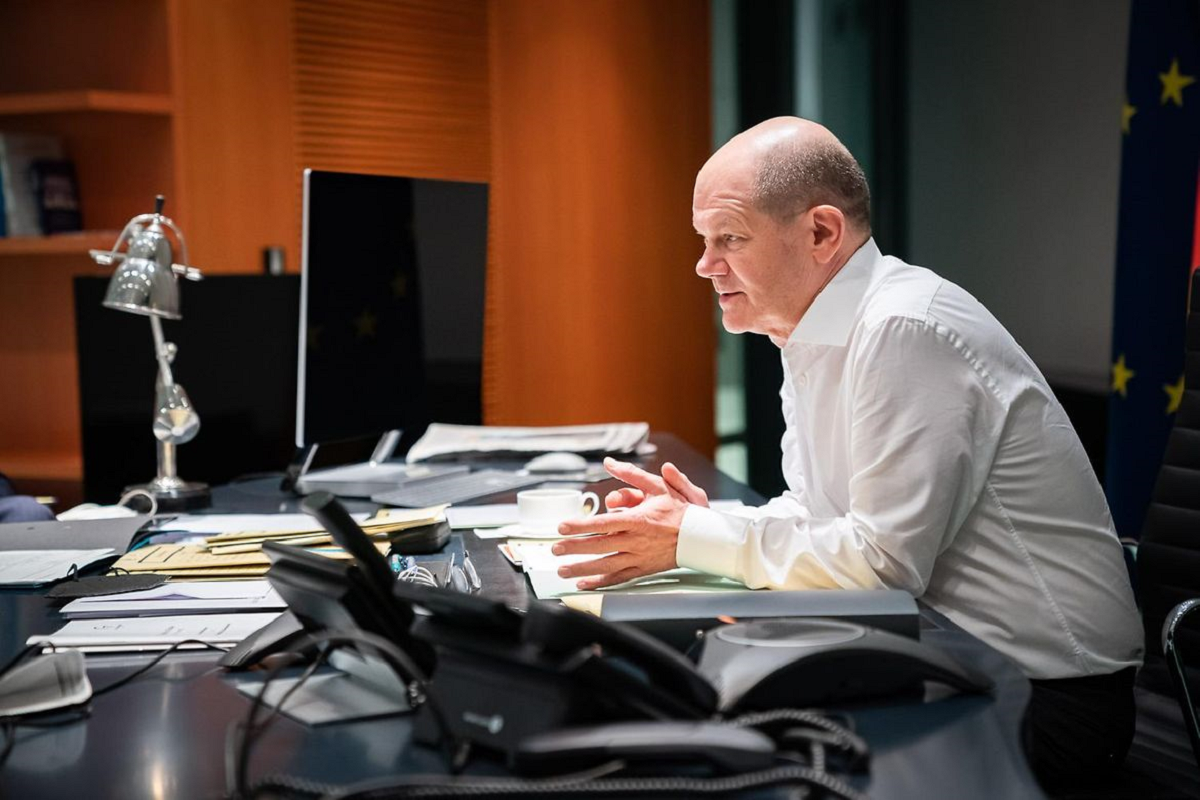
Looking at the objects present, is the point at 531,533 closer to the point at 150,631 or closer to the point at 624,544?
the point at 624,544

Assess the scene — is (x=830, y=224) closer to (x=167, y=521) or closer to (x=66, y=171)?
(x=167, y=521)

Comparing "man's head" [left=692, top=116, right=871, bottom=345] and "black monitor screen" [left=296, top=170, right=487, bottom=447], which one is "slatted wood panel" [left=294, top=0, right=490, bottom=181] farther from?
"man's head" [left=692, top=116, right=871, bottom=345]

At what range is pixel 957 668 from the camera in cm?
102

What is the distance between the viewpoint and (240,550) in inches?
65.5

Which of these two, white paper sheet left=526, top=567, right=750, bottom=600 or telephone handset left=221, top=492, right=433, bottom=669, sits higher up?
telephone handset left=221, top=492, right=433, bottom=669

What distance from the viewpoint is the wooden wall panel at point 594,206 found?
15.2 feet

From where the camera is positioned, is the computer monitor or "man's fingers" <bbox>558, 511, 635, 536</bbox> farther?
the computer monitor

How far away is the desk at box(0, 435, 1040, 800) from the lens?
0.88 metres

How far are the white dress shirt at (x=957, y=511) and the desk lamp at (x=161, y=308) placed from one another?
3.73 ft

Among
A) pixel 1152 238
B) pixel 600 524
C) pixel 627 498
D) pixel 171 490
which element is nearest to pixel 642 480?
pixel 627 498

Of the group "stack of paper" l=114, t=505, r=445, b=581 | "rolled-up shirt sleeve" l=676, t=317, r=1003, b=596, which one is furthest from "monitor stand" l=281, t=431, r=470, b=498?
"rolled-up shirt sleeve" l=676, t=317, r=1003, b=596

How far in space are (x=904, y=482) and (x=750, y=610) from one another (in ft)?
1.13

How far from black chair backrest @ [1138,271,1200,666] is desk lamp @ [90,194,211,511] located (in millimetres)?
1653

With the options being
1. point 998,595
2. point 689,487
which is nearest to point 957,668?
point 998,595
